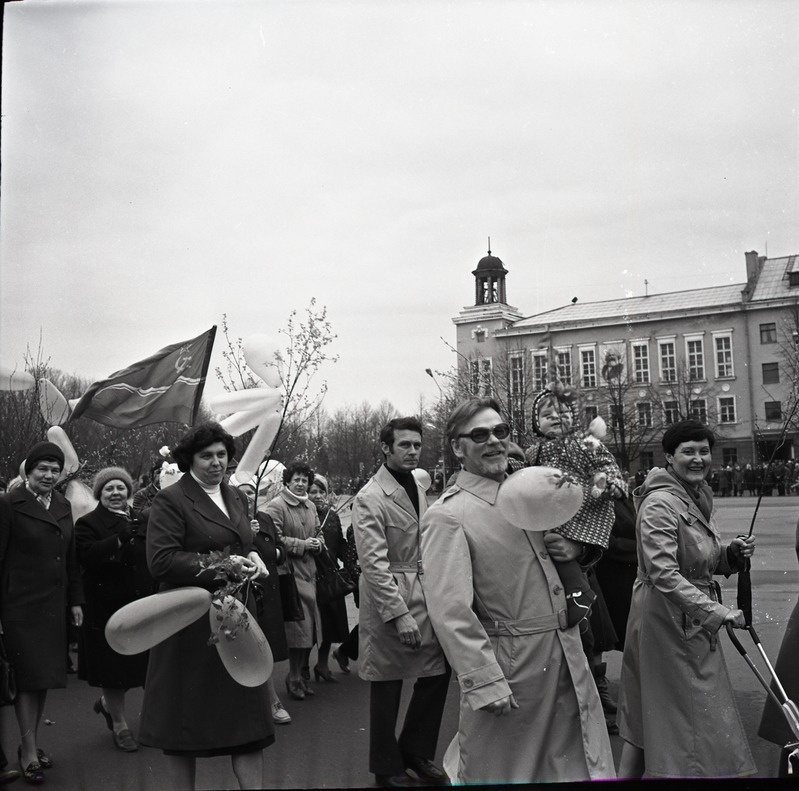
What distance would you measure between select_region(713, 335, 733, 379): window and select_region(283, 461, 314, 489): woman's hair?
303 centimetres

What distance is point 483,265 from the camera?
5.50 metres

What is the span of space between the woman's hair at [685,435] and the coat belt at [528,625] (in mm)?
1362

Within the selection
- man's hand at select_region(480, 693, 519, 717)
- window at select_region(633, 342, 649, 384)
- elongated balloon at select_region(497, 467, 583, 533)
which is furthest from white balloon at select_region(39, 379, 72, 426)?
man's hand at select_region(480, 693, 519, 717)

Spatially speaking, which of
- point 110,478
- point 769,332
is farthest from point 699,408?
point 110,478

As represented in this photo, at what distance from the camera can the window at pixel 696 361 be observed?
5.72 metres

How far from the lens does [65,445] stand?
22.4 ft

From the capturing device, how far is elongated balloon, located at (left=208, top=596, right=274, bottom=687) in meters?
3.82

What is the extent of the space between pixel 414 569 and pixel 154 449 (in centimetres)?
437

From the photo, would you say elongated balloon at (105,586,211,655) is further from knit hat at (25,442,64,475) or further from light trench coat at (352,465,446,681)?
knit hat at (25,442,64,475)

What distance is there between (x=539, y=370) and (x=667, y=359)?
1600mm

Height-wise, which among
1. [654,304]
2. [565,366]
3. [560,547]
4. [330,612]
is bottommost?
[330,612]

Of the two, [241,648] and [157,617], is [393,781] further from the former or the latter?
[157,617]

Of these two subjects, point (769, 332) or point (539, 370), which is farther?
point (769, 332)

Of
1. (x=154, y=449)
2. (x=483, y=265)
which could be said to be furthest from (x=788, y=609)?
(x=154, y=449)
